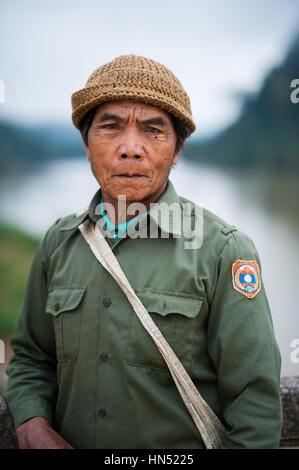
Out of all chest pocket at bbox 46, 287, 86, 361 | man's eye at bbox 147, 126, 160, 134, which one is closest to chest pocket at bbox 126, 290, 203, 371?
chest pocket at bbox 46, 287, 86, 361

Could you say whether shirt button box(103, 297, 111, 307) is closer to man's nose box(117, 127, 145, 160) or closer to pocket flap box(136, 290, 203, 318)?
pocket flap box(136, 290, 203, 318)

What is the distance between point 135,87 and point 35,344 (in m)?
→ 1.10

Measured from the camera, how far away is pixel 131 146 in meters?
1.52

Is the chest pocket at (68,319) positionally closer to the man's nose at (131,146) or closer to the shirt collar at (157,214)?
the shirt collar at (157,214)

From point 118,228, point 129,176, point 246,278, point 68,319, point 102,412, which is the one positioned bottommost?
point 102,412

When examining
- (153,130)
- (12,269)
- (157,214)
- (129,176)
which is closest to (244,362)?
(157,214)

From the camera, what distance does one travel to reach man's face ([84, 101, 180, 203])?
5.03ft

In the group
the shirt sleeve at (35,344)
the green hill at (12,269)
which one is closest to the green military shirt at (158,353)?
the shirt sleeve at (35,344)

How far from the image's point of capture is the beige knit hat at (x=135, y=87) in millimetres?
1502

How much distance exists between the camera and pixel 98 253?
161 cm

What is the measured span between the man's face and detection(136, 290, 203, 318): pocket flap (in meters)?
0.36

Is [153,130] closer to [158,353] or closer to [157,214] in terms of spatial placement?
[157,214]
